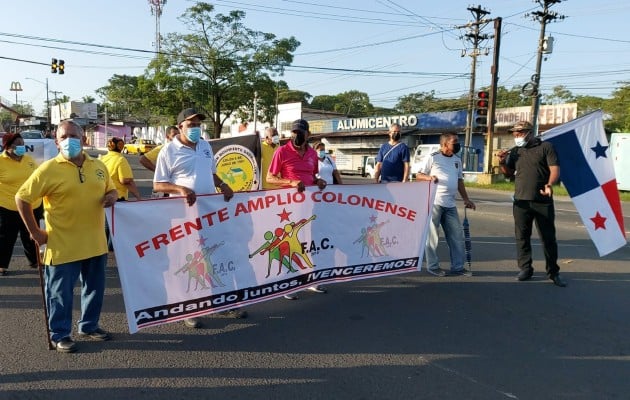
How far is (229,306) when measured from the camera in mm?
4383

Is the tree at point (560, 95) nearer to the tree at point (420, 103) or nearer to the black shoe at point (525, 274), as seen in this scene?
the tree at point (420, 103)

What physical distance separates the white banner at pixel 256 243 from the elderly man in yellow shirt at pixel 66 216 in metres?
0.20

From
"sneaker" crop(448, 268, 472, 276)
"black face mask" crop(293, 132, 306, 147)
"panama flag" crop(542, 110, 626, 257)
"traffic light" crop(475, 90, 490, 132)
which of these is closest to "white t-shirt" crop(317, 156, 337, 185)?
"black face mask" crop(293, 132, 306, 147)

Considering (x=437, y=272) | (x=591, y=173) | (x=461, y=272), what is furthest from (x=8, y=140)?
(x=591, y=173)

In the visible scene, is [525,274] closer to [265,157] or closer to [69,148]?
[265,157]

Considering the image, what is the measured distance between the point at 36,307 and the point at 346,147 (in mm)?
36244

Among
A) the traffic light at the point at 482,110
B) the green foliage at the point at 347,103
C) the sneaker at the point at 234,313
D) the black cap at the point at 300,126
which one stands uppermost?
the green foliage at the point at 347,103

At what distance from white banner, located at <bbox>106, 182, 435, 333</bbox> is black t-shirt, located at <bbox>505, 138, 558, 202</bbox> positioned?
121cm

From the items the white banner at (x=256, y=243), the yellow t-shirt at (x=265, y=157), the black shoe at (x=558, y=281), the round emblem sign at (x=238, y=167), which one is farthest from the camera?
the round emblem sign at (x=238, y=167)

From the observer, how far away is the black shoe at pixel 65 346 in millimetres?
3822

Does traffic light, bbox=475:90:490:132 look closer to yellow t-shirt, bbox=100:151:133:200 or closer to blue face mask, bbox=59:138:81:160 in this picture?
yellow t-shirt, bbox=100:151:133:200

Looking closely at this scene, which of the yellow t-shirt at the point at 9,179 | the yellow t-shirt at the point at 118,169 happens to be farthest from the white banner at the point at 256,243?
the yellow t-shirt at the point at 9,179

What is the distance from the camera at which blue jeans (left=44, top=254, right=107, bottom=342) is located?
3.81 meters

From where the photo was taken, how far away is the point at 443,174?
627cm
